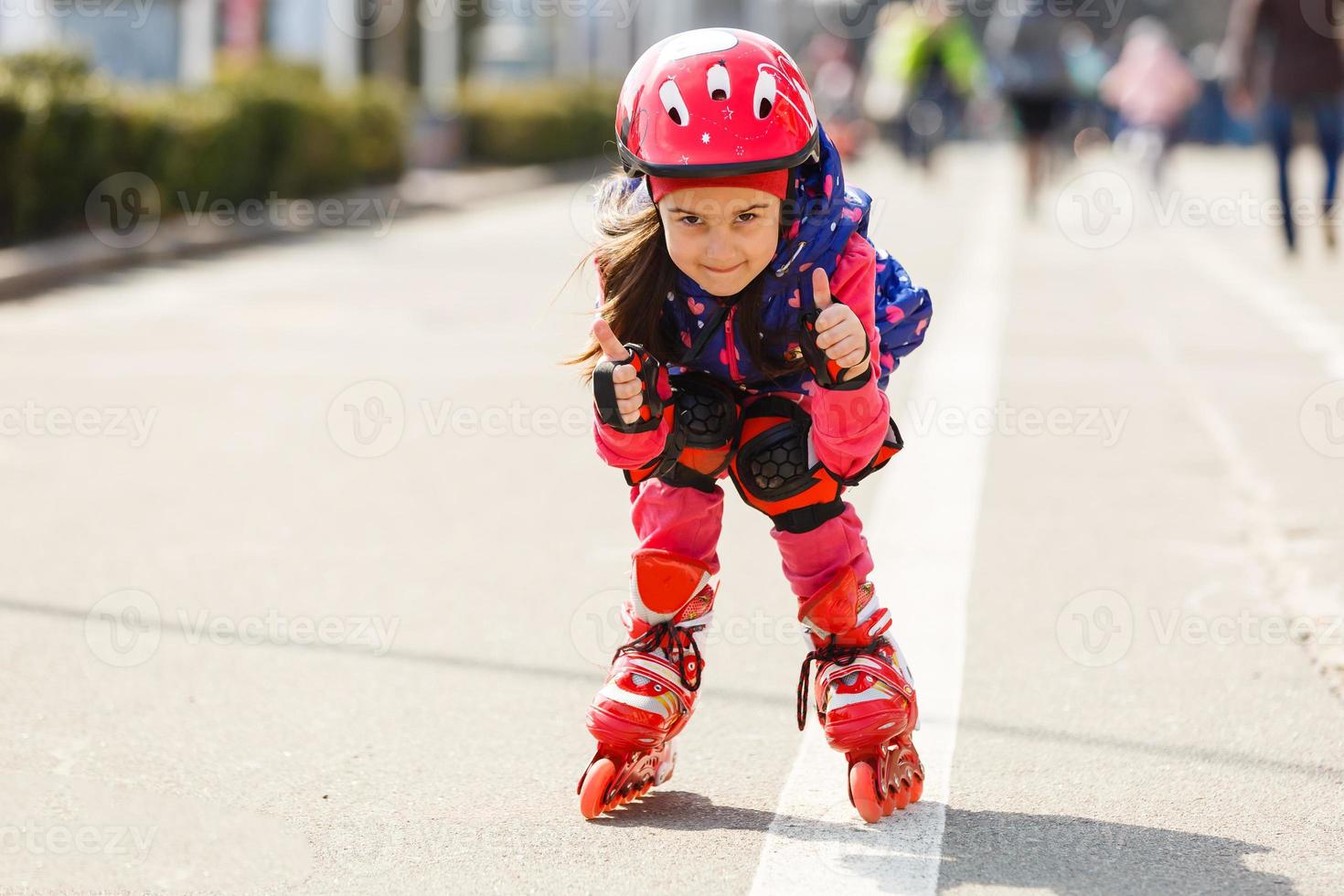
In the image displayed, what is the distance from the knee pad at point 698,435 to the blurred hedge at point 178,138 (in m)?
10.3

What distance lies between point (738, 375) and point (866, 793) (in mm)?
760

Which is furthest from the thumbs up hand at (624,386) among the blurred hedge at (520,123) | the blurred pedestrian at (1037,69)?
the blurred hedge at (520,123)

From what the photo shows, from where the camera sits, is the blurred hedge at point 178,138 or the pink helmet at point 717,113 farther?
the blurred hedge at point 178,138

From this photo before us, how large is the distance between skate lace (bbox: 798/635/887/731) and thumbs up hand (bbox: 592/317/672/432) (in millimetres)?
567

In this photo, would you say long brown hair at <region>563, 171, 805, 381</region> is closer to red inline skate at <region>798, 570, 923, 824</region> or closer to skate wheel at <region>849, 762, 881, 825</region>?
red inline skate at <region>798, 570, 923, 824</region>

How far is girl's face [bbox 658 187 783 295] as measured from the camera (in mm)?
3164

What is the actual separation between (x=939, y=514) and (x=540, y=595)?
138 cm

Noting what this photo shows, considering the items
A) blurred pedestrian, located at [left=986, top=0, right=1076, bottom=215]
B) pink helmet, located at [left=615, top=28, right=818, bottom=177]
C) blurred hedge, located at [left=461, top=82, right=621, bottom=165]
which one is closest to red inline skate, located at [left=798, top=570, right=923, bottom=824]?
pink helmet, located at [left=615, top=28, right=818, bottom=177]

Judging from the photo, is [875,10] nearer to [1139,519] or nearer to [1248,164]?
[1248,164]

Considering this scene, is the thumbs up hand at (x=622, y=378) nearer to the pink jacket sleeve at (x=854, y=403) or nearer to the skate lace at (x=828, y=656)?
the pink jacket sleeve at (x=854, y=403)

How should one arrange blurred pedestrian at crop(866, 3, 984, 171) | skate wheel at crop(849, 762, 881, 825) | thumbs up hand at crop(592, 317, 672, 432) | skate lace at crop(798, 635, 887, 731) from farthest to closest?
blurred pedestrian at crop(866, 3, 984, 171), skate lace at crop(798, 635, 887, 731), skate wheel at crop(849, 762, 881, 825), thumbs up hand at crop(592, 317, 672, 432)

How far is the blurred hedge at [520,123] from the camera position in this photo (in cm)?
2533

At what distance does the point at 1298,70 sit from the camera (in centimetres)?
1231

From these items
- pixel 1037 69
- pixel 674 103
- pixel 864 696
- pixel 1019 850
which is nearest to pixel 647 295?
pixel 674 103
